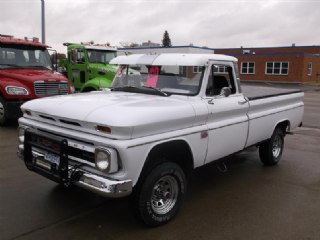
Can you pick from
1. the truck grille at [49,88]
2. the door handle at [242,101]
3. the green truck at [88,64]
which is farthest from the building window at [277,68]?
the door handle at [242,101]

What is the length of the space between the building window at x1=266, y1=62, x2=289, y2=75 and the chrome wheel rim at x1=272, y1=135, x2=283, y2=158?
36.4 meters

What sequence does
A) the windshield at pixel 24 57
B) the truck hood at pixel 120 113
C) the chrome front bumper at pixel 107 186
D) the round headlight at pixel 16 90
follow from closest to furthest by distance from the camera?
the chrome front bumper at pixel 107 186, the truck hood at pixel 120 113, the round headlight at pixel 16 90, the windshield at pixel 24 57

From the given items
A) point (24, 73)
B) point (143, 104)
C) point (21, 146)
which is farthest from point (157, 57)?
point (24, 73)

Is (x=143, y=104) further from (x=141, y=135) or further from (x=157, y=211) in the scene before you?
(x=157, y=211)

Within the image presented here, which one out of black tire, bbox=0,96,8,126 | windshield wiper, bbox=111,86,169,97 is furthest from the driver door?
black tire, bbox=0,96,8,126

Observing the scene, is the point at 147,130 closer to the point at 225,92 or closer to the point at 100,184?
the point at 100,184

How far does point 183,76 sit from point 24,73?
21.9 ft

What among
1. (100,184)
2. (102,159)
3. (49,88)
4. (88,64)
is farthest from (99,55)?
(100,184)

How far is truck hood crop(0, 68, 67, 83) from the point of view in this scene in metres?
9.75

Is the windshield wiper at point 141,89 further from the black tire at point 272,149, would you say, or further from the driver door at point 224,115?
the black tire at point 272,149

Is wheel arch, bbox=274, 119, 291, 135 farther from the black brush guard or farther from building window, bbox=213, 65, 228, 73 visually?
the black brush guard

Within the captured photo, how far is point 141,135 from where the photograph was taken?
367 centimetres

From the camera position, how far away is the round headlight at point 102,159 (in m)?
3.48

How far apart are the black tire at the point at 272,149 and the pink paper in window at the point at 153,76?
2.64m
